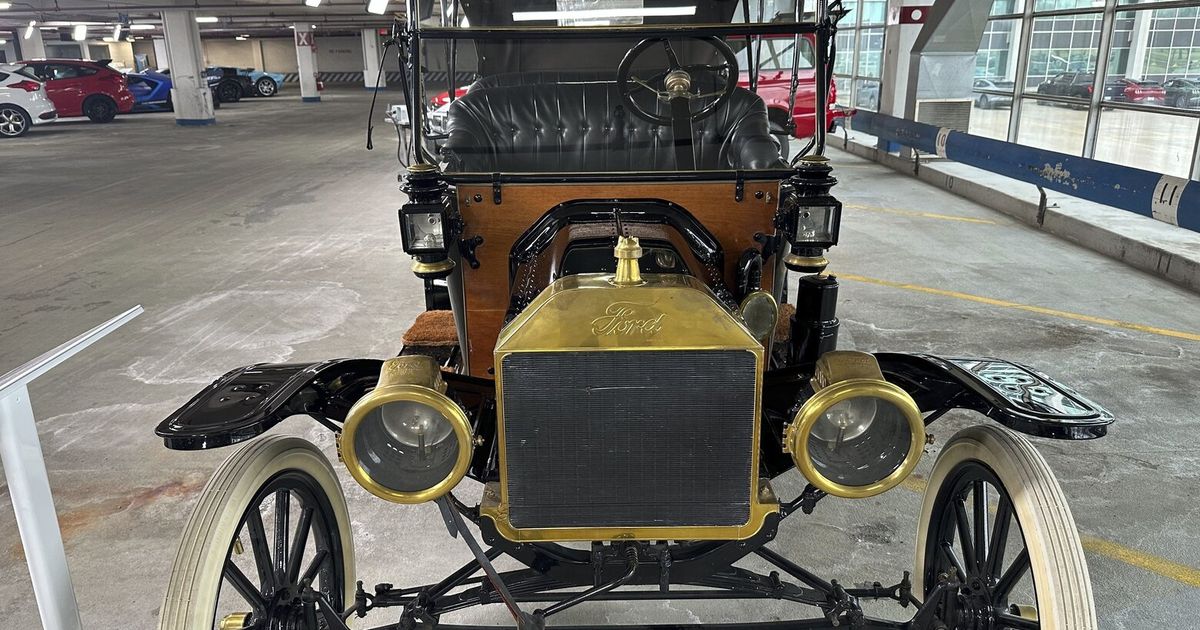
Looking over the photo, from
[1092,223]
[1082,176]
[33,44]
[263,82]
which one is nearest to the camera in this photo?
[1082,176]

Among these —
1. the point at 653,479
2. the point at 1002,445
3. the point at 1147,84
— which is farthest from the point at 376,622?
the point at 1147,84

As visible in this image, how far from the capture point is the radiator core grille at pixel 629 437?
5.91ft

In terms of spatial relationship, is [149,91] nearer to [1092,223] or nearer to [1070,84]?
[1070,84]

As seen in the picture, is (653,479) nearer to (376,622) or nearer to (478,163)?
(376,622)

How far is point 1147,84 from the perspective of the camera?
13.8 m

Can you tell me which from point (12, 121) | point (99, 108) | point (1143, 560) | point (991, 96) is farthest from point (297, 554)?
point (99, 108)

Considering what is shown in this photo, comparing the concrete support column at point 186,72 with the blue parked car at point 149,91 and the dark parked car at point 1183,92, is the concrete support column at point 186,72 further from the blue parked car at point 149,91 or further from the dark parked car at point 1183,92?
the dark parked car at point 1183,92

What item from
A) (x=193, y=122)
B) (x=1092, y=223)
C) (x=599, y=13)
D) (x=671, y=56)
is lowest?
(x=1092, y=223)

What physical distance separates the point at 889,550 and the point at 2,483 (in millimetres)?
3706

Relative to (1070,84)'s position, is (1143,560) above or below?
below

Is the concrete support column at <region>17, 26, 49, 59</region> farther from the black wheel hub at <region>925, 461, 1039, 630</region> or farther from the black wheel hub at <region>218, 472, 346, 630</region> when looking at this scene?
the black wheel hub at <region>925, 461, 1039, 630</region>

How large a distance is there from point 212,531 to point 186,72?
2081 cm

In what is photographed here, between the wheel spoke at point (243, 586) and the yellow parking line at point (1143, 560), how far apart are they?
7.12 feet

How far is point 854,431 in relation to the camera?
207 cm
